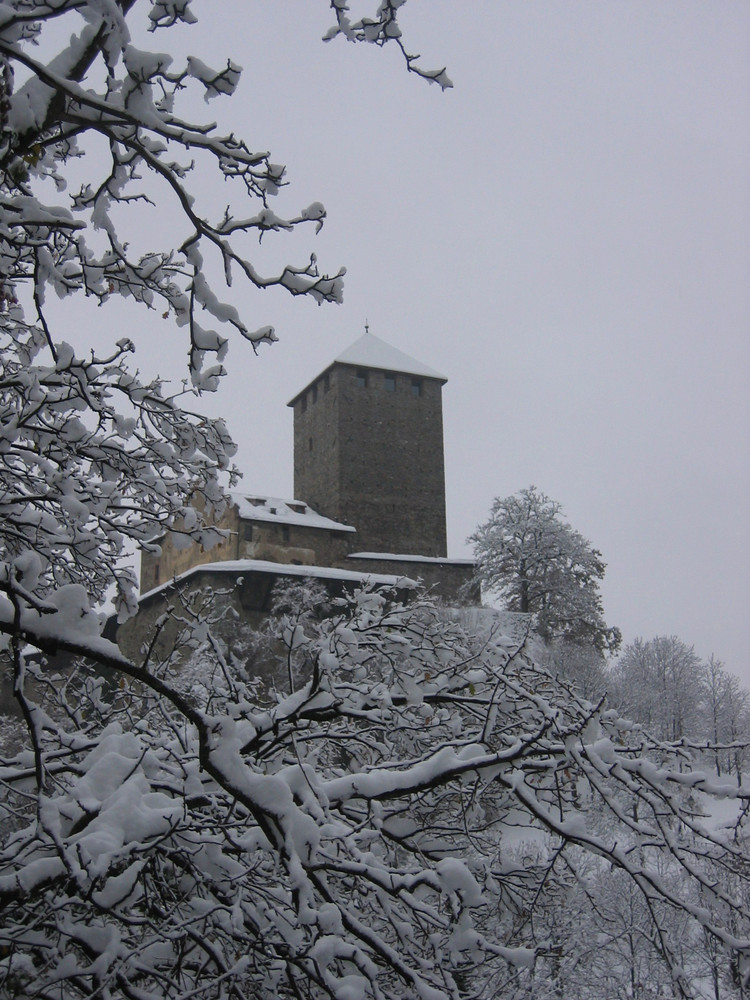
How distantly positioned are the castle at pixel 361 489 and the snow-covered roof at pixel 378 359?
2.0 inches

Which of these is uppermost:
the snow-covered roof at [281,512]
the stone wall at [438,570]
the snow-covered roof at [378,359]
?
the snow-covered roof at [378,359]

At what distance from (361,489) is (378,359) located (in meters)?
6.26

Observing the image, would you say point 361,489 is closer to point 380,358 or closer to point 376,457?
point 376,457

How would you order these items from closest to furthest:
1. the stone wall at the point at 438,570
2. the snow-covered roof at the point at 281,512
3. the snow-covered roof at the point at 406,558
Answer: the snow-covered roof at the point at 281,512, the stone wall at the point at 438,570, the snow-covered roof at the point at 406,558

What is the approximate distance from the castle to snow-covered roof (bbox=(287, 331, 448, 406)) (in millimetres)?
52

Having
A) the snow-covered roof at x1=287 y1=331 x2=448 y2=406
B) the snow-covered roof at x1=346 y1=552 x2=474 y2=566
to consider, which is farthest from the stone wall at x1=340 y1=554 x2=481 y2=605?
the snow-covered roof at x1=287 y1=331 x2=448 y2=406

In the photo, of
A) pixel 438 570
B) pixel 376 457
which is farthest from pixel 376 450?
pixel 438 570

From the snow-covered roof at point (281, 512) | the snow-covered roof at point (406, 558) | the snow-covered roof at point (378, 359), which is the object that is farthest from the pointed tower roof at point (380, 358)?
the snow-covered roof at point (406, 558)

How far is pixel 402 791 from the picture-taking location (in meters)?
2.44

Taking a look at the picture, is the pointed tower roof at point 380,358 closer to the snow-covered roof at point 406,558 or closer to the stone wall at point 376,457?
the stone wall at point 376,457

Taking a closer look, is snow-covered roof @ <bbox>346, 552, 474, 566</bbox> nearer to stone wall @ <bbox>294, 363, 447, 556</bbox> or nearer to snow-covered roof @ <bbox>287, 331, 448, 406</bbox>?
stone wall @ <bbox>294, 363, 447, 556</bbox>

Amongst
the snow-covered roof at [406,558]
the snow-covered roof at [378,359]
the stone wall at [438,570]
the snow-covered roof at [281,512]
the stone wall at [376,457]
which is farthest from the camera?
the snow-covered roof at [378,359]

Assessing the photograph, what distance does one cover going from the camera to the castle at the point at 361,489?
107 ft

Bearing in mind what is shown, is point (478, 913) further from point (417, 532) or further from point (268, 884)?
point (417, 532)
